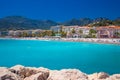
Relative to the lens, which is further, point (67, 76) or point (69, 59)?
point (69, 59)

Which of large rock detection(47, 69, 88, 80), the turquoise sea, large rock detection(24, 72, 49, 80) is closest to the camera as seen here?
large rock detection(24, 72, 49, 80)

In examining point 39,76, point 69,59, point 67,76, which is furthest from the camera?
point 69,59

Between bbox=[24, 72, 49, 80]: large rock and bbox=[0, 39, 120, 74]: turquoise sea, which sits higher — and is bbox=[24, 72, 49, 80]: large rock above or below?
above

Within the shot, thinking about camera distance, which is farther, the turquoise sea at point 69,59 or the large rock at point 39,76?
the turquoise sea at point 69,59

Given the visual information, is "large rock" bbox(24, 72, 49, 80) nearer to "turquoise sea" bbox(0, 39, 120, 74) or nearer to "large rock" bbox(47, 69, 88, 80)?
"large rock" bbox(47, 69, 88, 80)

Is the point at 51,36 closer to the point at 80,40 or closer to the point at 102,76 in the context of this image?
the point at 80,40

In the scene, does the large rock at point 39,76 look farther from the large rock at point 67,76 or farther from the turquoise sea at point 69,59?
the turquoise sea at point 69,59

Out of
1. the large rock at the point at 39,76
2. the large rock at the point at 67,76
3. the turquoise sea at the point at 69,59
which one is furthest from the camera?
the turquoise sea at the point at 69,59

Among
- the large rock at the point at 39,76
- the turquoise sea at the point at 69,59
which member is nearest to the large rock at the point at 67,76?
the large rock at the point at 39,76

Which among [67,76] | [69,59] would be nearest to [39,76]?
[67,76]

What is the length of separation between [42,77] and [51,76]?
1.08 ft

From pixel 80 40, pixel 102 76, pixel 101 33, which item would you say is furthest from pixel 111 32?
pixel 102 76

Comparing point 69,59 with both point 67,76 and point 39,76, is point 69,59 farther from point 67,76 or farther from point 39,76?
point 39,76

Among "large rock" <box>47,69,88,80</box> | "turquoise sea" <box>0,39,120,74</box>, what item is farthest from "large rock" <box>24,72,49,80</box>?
"turquoise sea" <box>0,39,120,74</box>
